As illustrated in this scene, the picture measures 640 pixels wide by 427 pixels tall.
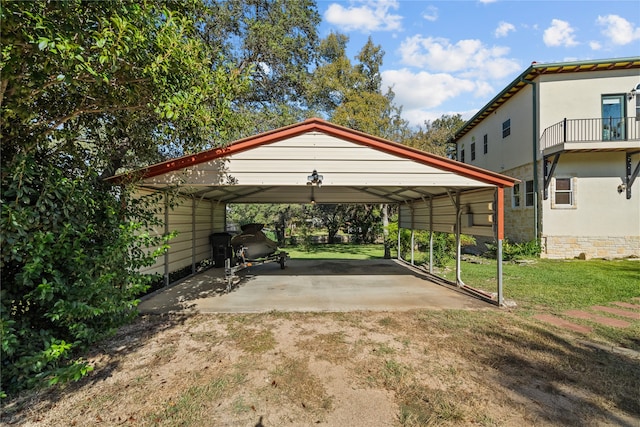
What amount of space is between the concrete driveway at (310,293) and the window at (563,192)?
722cm

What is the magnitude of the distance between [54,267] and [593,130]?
1648cm

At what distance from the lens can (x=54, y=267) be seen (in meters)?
2.84

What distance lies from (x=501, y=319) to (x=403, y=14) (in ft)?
23.0

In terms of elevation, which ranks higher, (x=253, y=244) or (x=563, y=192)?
(x=563, y=192)

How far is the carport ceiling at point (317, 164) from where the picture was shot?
526 cm

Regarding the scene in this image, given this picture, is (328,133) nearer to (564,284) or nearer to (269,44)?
(564,284)

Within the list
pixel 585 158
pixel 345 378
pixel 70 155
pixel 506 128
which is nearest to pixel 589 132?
pixel 585 158

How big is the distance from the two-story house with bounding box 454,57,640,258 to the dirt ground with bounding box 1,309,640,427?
8765 millimetres

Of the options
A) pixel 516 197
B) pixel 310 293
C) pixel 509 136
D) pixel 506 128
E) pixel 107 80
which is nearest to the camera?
pixel 107 80

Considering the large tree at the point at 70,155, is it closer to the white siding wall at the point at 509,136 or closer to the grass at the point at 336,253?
the grass at the point at 336,253

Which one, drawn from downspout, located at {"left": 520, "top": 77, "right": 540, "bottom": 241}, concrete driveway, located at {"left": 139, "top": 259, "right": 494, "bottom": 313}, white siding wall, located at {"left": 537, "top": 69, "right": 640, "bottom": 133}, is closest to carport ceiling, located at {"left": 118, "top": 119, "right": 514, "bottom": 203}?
concrete driveway, located at {"left": 139, "top": 259, "right": 494, "bottom": 313}

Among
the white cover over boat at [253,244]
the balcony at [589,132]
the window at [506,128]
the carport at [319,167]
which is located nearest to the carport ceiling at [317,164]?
the carport at [319,167]

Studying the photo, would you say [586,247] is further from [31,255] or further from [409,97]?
[31,255]

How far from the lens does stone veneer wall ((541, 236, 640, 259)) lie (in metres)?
11.3
